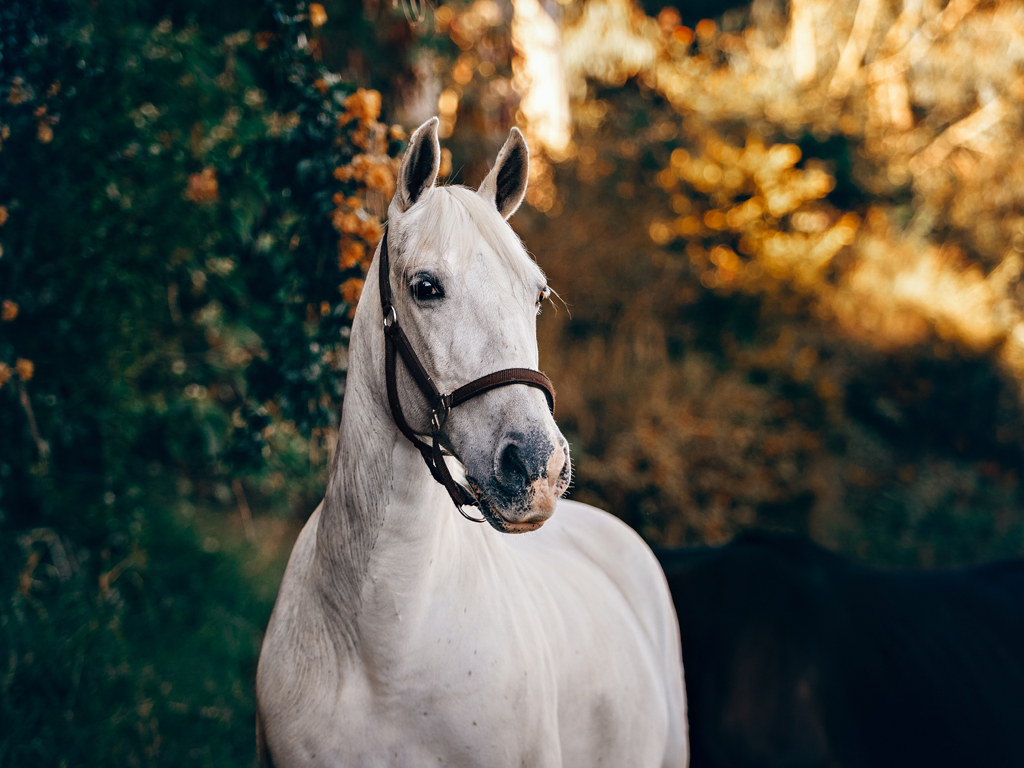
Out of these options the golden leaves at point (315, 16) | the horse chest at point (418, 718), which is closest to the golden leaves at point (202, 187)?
the golden leaves at point (315, 16)

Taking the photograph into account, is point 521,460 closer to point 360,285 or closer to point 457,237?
point 457,237

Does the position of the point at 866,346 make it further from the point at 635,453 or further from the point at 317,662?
the point at 317,662

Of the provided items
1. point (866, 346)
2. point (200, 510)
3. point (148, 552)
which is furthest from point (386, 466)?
point (866, 346)

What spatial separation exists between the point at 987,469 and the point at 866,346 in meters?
1.95

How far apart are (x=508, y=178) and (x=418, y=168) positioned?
10.8 inches

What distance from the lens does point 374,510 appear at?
151 cm

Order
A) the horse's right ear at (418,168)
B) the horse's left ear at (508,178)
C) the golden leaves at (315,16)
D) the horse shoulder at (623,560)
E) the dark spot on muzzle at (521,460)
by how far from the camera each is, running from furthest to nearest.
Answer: the golden leaves at (315,16) < the horse shoulder at (623,560) < the horse's left ear at (508,178) < the horse's right ear at (418,168) < the dark spot on muzzle at (521,460)

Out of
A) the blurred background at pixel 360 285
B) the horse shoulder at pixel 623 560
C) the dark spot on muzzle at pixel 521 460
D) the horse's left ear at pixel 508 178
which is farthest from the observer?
the blurred background at pixel 360 285

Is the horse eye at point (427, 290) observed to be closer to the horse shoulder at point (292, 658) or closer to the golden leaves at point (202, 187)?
the horse shoulder at point (292, 658)

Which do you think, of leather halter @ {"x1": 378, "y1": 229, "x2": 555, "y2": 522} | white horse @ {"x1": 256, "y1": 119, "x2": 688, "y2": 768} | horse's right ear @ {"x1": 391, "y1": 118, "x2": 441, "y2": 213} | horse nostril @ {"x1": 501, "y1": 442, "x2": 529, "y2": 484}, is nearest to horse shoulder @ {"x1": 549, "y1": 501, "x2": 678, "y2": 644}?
white horse @ {"x1": 256, "y1": 119, "x2": 688, "y2": 768}

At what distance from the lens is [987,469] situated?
7520mm

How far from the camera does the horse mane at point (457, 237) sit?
4.46ft

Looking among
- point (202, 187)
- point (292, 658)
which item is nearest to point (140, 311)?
point (202, 187)

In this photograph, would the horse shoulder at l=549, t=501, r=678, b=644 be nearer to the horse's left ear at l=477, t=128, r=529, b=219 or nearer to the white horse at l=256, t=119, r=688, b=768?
the white horse at l=256, t=119, r=688, b=768
